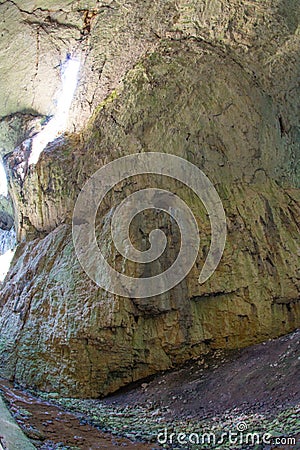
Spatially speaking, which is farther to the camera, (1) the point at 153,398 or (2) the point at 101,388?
(2) the point at 101,388

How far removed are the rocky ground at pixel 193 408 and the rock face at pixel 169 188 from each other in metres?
0.38

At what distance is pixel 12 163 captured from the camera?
8.92m

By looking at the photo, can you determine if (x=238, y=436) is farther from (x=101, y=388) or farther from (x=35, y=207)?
(x=35, y=207)

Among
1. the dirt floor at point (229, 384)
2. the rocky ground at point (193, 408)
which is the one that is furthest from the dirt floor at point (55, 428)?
the dirt floor at point (229, 384)

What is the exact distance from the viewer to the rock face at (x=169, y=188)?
6.37m

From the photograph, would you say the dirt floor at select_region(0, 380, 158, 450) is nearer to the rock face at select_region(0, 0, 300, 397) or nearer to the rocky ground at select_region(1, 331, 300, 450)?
the rocky ground at select_region(1, 331, 300, 450)

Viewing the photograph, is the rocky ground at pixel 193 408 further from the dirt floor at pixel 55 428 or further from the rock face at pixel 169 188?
the rock face at pixel 169 188

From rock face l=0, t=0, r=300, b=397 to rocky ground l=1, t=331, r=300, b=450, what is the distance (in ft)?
1.24

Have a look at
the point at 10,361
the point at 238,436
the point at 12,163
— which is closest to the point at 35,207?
the point at 12,163

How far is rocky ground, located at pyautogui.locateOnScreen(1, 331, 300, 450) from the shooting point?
396cm

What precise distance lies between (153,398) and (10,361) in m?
2.55

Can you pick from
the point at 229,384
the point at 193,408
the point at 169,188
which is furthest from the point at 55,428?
the point at 169,188

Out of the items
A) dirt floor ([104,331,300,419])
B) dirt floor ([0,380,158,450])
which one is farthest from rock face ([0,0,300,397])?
dirt floor ([0,380,158,450])

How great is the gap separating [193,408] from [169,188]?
345 centimetres
